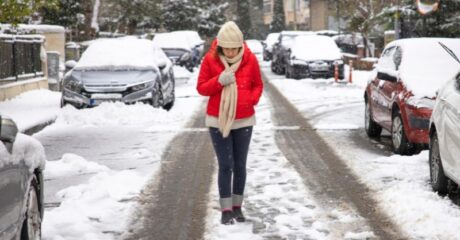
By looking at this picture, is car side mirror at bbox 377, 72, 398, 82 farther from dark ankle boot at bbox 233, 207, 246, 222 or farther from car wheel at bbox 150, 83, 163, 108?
car wheel at bbox 150, 83, 163, 108

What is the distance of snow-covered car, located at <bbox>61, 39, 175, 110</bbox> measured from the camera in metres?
14.1

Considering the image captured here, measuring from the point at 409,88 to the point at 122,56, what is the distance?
308 inches

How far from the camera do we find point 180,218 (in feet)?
21.5

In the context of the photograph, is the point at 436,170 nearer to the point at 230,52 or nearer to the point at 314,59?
the point at 230,52

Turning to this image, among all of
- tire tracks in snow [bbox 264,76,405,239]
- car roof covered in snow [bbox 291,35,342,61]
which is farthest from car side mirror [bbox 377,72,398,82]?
car roof covered in snow [bbox 291,35,342,61]

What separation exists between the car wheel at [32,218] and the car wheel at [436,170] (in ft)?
13.2

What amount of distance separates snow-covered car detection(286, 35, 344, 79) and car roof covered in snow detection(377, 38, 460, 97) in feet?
47.1

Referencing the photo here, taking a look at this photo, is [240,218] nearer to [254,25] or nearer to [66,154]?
[66,154]

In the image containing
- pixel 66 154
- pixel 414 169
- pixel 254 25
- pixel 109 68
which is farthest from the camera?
pixel 254 25

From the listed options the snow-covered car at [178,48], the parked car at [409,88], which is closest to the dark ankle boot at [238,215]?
the parked car at [409,88]

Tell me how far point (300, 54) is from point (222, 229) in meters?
20.8

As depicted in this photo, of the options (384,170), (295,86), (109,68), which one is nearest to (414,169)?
(384,170)

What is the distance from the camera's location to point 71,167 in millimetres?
9008

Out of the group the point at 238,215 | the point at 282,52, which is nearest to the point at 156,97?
the point at 238,215
